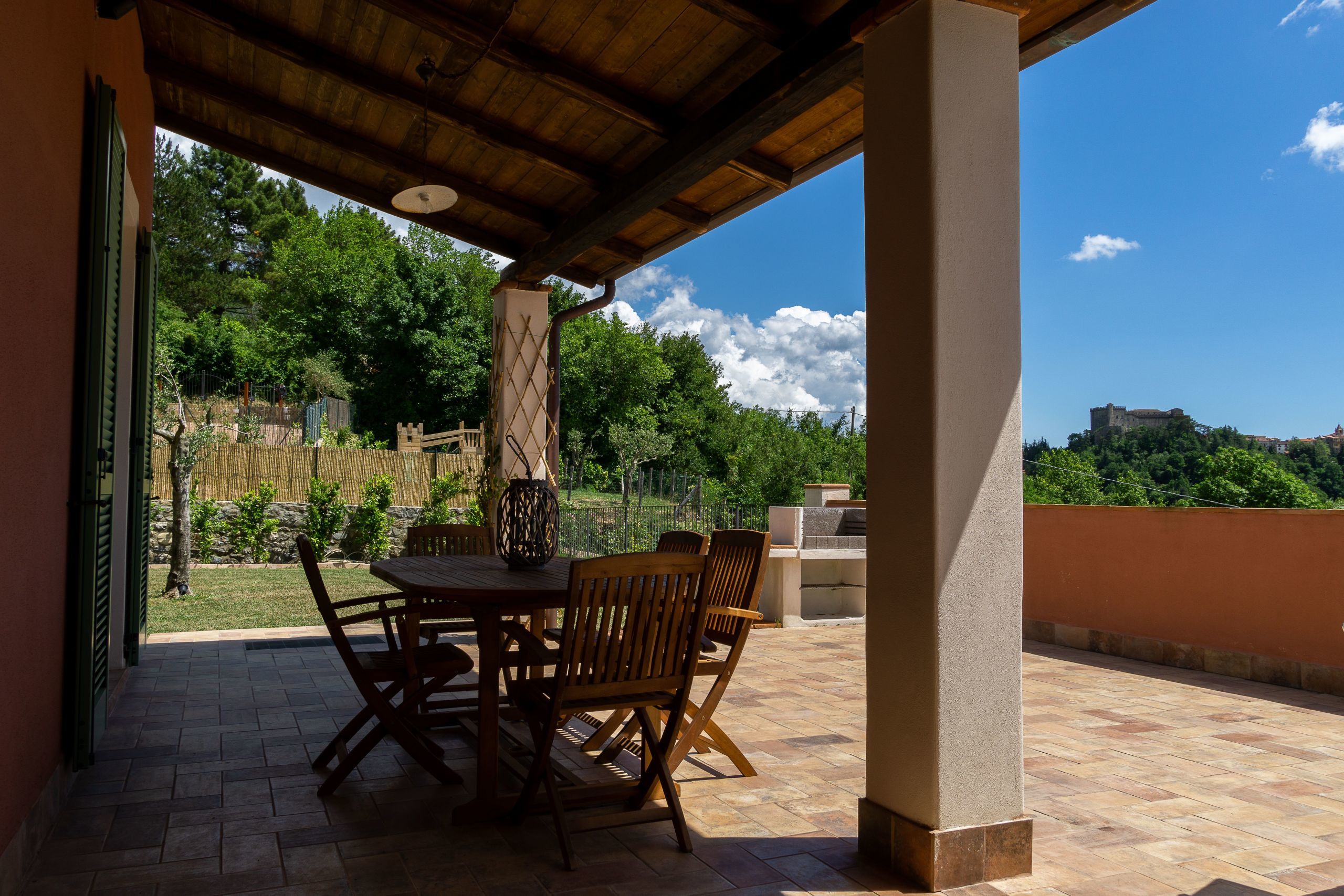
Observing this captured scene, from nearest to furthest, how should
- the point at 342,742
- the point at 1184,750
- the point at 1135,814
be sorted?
1. the point at 1135,814
2. the point at 342,742
3. the point at 1184,750

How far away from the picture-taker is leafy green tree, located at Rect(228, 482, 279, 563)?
39.3 feet

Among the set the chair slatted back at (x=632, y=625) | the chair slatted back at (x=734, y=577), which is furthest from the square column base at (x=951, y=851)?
the chair slatted back at (x=734, y=577)

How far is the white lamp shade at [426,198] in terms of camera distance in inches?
192

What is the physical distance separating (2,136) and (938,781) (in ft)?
9.18

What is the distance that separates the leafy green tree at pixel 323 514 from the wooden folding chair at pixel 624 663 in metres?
10.3

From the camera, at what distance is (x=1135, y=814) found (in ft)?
10.1

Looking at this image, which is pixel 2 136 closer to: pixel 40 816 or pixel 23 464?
pixel 23 464

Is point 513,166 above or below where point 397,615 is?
above

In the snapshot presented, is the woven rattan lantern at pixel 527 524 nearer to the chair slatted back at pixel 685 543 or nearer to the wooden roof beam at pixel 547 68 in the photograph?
the chair slatted back at pixel 685 543

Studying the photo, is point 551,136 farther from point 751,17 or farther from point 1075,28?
point 1075,28

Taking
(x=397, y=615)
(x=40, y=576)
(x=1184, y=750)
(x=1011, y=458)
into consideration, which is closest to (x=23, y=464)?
(x=40, y=576)

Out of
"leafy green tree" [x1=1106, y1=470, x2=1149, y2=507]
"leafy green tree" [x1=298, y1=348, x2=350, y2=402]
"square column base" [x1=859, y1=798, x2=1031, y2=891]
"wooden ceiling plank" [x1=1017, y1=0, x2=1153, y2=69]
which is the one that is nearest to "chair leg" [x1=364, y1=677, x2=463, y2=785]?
"square column base" [x1=859, y1=798, x2=1031, y2=891]

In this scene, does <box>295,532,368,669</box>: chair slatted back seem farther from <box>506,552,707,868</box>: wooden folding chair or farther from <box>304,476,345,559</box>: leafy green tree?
<box>304,476,345,559</box>: leafy green tree

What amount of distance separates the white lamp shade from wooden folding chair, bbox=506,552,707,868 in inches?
115
